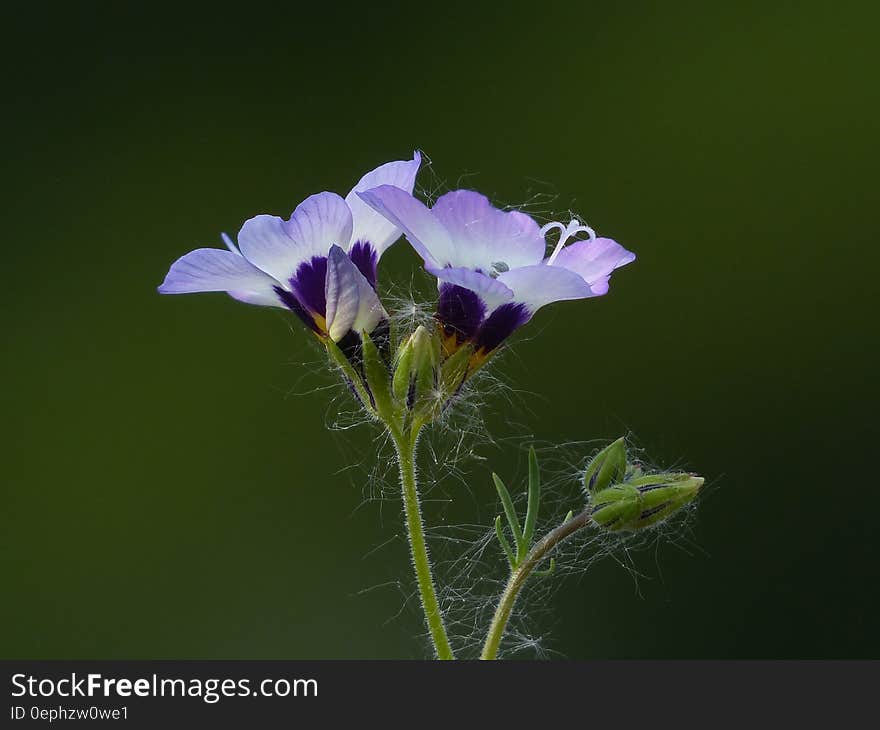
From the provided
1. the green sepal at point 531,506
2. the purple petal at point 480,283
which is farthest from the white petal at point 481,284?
the green sepal at point 531,506

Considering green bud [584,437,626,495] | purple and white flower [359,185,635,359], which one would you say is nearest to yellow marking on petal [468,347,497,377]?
purple and white flower [359,185,635,359]

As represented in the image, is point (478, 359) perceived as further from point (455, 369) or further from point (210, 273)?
point (210, 273)

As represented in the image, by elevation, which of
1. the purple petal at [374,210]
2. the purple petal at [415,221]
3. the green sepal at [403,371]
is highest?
the purple petal at [374,210]

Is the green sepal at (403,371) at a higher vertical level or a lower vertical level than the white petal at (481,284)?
lower

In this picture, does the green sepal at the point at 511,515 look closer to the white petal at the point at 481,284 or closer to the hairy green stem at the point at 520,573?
the hairy green stem at the point at 520,573

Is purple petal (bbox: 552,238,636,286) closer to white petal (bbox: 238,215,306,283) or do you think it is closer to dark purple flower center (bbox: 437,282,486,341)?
dark purple flower center (bbox: 437,282,486,341)

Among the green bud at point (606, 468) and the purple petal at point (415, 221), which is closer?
the purple petal at point (415, 221)

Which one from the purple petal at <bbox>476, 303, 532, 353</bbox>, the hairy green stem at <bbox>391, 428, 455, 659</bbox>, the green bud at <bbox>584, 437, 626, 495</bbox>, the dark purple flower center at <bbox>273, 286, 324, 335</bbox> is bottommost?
the hairy green stem at <bbox>391, 428, 455, 659</bbox>
